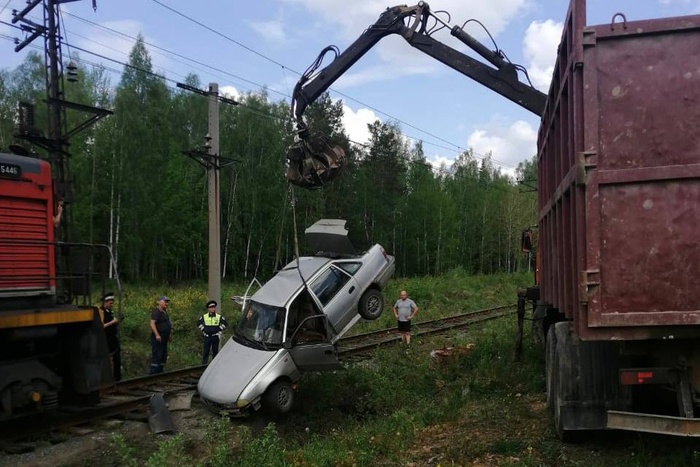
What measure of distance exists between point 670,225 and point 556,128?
2.25 metres

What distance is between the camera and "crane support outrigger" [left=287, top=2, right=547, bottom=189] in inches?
384

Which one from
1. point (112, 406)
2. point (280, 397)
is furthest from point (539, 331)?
point (112, 406)

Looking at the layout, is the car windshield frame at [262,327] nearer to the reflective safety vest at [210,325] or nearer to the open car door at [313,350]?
the open car door at [313,350]

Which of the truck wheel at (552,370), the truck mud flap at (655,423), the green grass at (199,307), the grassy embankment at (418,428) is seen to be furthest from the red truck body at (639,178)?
the green grass at (199,307)

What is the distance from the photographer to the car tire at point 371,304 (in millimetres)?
10719

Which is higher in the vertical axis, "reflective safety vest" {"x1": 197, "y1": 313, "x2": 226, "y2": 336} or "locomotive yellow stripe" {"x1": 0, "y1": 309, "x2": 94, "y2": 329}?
"locomotive yellow stripe" {"x1": 0, "y1": 309, "x2": 94, "y2": 329}

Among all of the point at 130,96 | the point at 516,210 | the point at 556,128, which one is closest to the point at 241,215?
the point at 130,96

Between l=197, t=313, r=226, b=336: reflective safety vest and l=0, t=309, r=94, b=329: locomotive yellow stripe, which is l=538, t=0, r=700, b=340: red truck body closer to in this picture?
l=0, t=309, r=94, b=329: locomotive yellow stripe

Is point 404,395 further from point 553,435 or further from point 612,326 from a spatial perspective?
point 612,326

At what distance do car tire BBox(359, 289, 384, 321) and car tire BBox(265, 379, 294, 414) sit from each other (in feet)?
7.07

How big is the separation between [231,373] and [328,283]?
237cm

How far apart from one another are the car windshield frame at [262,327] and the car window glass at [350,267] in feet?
5.06

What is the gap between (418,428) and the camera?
7391 mm

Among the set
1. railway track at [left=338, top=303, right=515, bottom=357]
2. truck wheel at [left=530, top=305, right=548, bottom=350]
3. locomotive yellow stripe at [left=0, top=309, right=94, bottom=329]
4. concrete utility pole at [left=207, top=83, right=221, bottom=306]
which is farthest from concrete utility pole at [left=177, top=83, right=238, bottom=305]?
truck wheel at [left=530, top=305, right=548, bottom=350]
